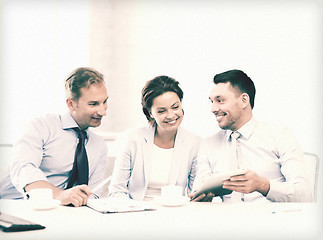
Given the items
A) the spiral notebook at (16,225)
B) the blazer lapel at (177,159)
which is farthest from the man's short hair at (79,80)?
the spiral notebook at (16,225)

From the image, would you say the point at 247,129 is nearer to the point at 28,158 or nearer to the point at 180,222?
the point at 180,222

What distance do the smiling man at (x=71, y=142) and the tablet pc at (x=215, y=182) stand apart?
2.41ft

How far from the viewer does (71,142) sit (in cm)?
242

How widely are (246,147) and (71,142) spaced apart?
1091 millimetres

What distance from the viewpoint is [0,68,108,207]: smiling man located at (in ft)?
7.66

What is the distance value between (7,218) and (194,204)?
815 mm

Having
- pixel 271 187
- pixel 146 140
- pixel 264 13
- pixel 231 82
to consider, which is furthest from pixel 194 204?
pixel 264 13

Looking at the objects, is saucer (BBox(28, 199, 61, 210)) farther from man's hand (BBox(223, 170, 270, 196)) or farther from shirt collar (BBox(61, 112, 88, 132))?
shirt collar (BBox(61, 112, 88, 132))

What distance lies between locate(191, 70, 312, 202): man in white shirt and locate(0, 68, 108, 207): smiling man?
2.20ft

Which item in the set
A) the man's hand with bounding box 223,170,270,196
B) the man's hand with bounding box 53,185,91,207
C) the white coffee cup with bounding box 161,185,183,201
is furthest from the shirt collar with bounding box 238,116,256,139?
the man's hand with bounding box 53,185,91,207

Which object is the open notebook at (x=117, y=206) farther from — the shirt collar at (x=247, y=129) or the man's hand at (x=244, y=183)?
the shirt collar at (x=247, y=129)

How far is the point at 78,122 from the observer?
2.47 m

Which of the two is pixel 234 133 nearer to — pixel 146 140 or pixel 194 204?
pixel 146 140

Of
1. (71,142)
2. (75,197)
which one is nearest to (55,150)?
(71,142)
